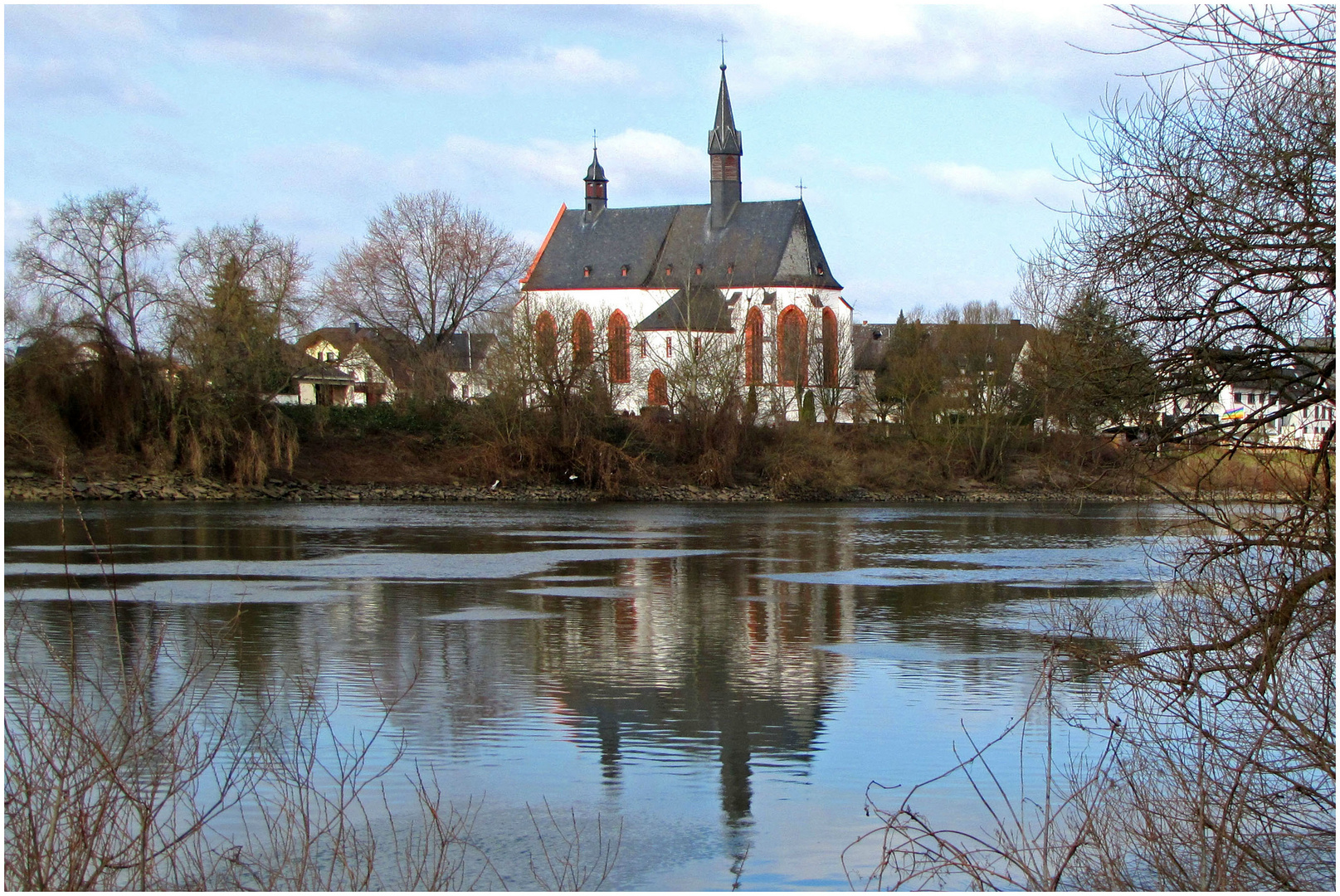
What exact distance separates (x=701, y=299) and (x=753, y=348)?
3983mm

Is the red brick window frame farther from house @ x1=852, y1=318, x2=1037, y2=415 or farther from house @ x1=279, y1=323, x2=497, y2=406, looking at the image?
house @ x1=852, y1=318, x2=1037, y2=415

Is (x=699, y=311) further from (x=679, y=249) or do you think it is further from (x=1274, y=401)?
(x=1274, y=401)

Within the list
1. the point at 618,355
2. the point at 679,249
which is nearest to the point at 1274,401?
the point at 618,355

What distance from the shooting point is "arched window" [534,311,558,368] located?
5181cm

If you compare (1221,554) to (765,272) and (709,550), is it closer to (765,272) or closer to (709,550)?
(709,550)

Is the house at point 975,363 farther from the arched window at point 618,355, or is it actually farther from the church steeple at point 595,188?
the church steeple at point 595,188

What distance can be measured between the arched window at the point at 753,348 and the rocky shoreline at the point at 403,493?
22.2 ft

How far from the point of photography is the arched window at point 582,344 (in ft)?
173

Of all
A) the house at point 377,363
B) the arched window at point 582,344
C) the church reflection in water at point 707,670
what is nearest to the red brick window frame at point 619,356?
the arched window at point 582,344

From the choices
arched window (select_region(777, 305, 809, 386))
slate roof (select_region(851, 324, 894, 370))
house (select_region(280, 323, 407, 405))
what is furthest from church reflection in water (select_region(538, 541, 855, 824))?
slate roof (select_region(851, 324, 894, 370))

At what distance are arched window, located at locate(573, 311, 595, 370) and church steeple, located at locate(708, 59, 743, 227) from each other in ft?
112

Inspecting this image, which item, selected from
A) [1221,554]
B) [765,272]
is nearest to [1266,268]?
[1221,554]

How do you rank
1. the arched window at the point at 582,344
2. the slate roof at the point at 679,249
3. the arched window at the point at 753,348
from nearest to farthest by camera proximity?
the arched window at the point at 582,344, the arched window at the point at 753,348, the slate roof at the point at 679,249

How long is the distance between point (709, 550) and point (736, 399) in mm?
26296
